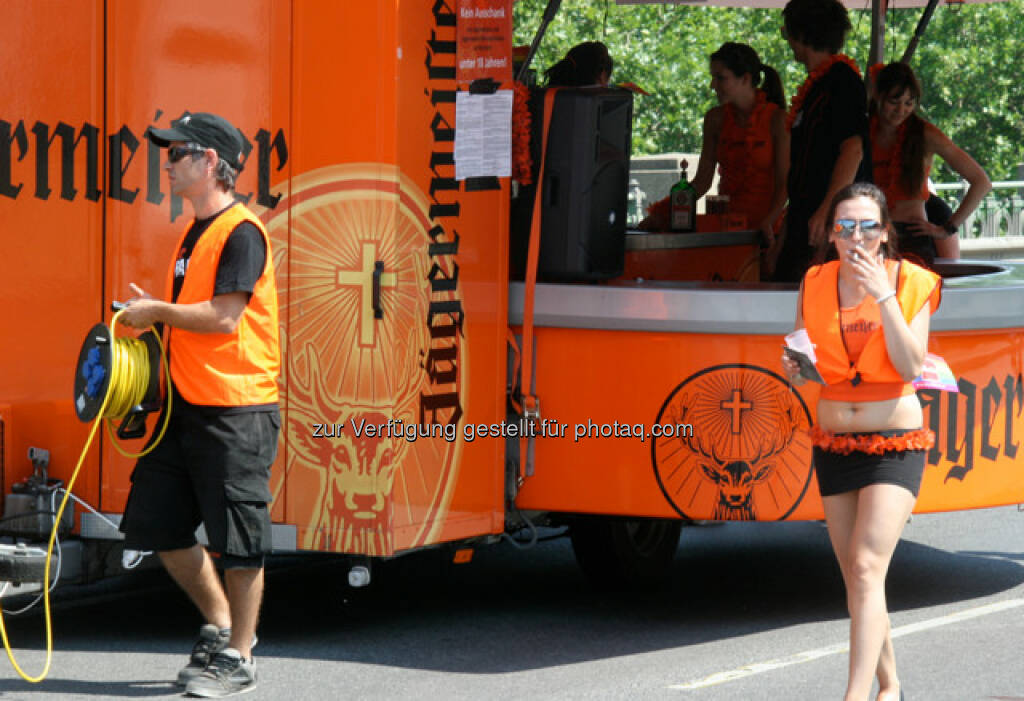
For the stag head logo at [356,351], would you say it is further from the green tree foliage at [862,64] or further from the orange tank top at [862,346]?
the green tree foliage at [862,64]

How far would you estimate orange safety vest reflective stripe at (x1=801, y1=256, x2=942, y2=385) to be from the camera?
16.3 feet

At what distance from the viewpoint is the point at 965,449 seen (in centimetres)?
685

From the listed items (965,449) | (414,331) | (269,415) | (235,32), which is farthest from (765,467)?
(235,32)

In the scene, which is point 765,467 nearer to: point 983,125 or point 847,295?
point 847,295

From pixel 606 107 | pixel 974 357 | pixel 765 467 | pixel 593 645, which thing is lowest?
pixel 593 645

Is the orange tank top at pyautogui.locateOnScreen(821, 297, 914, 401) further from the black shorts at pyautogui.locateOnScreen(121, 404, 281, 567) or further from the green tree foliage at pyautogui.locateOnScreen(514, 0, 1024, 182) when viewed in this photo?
the green tree foliage at pyautogui.locateOnScreen(514, 0, 1024, 182)

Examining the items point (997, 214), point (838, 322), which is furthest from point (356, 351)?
point (997, 214)

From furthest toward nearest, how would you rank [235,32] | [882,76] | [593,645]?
[882,76], [593,645], [235,32]

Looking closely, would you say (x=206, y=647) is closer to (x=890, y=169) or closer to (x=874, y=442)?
(x=874, y=442)

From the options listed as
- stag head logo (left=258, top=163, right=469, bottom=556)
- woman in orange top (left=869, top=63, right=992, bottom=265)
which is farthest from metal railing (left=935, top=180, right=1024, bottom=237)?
stag head logo (left=258, top=163, right=469, bottom=556)

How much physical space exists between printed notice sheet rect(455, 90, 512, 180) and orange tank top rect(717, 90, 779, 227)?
10.6ft

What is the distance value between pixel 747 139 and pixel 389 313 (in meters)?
3.98

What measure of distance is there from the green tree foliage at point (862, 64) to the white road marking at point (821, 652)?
1966 cm

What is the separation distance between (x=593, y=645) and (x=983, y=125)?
87.9 ft
